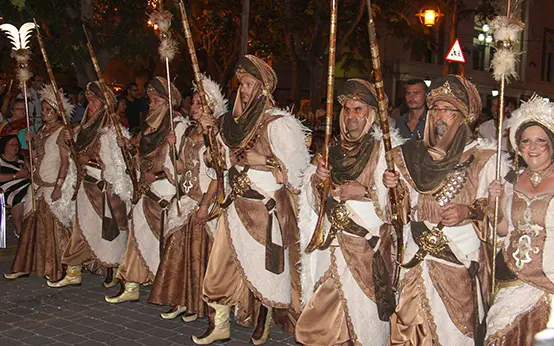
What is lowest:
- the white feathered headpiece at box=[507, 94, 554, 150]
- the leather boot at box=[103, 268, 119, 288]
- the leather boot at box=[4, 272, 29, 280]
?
the leather boot at box=[4, 272, 29, 280]

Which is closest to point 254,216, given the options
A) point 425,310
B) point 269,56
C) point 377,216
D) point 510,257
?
point 377,216

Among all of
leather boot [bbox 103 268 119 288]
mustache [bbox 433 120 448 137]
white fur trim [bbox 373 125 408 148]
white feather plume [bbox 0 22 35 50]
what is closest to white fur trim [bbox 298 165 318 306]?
white fur trim [bbox 373 125 408 148]

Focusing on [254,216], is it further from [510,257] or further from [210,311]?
[510,257]

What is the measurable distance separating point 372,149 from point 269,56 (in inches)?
728

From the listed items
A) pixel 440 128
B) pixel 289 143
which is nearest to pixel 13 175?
pixel 289 143

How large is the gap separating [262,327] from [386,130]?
2.22 meters

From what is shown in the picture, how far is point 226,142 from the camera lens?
6281mm

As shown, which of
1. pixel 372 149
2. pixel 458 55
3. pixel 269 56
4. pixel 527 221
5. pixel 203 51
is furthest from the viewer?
pixel 203 51

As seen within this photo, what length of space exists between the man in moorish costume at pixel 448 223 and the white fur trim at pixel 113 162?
3664 mm

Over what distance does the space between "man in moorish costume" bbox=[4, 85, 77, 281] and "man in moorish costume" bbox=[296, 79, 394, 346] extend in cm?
381

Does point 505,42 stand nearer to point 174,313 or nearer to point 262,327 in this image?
point 262,327

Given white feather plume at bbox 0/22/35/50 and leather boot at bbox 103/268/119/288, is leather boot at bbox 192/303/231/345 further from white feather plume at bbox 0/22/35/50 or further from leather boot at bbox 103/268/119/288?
white feather plume at bbox 0/22/35/50

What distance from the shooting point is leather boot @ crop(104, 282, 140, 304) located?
7.50 meters

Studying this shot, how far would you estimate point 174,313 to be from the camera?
7.00 m
